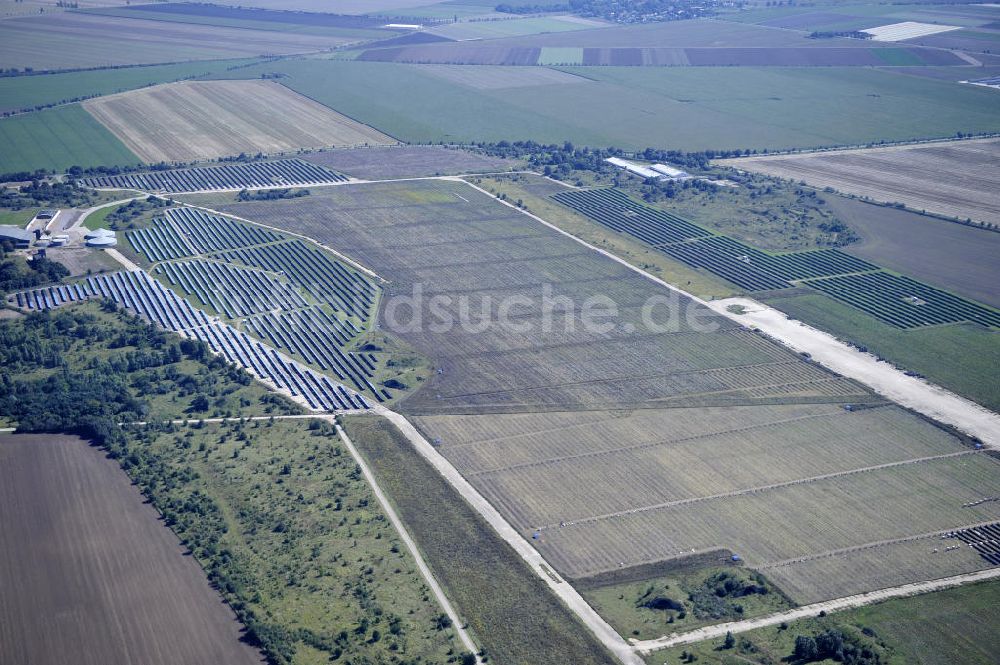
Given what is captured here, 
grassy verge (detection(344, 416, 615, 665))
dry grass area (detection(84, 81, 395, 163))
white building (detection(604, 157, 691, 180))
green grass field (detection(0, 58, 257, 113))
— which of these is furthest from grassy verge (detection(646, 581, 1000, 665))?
green grass field (detection(0, 58, 257, 113))

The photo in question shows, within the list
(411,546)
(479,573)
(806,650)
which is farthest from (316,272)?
(806,650)

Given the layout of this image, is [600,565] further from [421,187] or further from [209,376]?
[421,187]

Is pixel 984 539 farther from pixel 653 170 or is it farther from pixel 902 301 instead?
pixel 653 170

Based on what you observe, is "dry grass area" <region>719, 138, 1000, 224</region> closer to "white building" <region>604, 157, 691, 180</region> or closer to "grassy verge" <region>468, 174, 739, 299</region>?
"white building" <region>604, 157, 691, 180</region>

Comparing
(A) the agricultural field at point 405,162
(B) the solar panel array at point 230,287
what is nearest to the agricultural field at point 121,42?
(A) the agricultural field at point 405,162

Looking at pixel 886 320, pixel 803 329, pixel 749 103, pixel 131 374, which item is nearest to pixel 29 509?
pixel 131 374

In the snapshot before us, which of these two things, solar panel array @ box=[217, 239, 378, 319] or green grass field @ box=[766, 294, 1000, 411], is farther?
solar panel array @ box=[217, 239, 378, 319]
